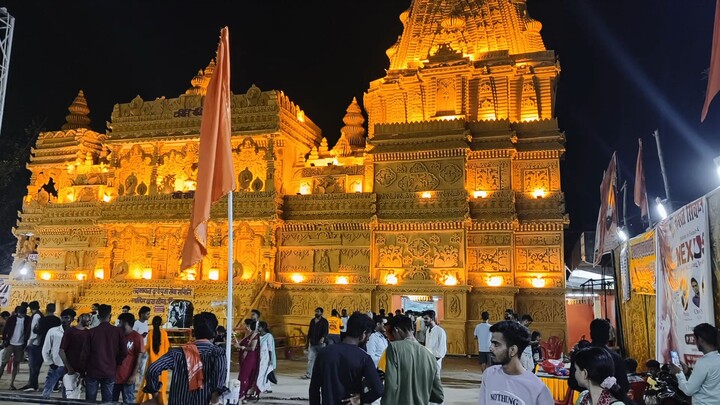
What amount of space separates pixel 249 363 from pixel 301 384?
3250mm

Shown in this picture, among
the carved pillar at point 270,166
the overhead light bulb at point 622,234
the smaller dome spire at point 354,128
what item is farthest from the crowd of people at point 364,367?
the smaller dome spire at point 354,128

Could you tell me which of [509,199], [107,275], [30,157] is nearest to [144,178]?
[107,275]

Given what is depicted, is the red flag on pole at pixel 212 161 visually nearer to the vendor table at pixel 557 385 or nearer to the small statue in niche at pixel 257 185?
the vendor table at pixel 557 385

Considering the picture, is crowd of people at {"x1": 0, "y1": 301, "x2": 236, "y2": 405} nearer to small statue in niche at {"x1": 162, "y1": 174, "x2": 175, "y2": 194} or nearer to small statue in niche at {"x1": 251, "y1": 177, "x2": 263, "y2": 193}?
small statue in niche at {"x1": 251, "y1": 177, "x2": 263, "y2": 193}

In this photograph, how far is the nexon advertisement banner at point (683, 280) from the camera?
7.79 metres

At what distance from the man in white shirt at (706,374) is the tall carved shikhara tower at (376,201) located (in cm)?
1661

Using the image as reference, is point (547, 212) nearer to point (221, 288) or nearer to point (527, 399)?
point (221, 288)

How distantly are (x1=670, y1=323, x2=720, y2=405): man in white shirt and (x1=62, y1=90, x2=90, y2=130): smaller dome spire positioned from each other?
3495cm

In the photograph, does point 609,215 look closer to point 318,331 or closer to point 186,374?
point 318,331

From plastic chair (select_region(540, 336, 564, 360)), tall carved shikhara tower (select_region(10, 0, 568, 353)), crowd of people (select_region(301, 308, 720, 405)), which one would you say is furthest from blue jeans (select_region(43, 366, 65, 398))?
tall carved shikhara tower (select_region(10, 0, 568, 353))

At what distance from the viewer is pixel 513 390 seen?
12.3 ft

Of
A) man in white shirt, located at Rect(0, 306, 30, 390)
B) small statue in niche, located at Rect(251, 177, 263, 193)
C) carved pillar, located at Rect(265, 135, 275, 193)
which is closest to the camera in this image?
man in white shirt, located at Rect(0, 306, 30, 390)

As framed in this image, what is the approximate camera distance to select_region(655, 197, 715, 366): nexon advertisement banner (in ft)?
25.6

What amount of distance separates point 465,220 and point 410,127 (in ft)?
15.9
